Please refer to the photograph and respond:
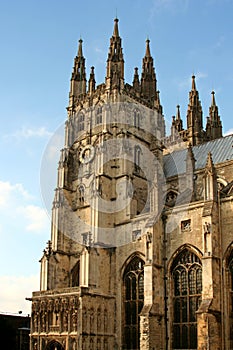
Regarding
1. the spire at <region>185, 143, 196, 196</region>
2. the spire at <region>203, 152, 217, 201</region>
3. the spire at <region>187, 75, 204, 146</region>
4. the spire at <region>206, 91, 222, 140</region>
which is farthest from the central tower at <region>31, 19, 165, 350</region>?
the spire at <region>206, 91, 222, 140</region>

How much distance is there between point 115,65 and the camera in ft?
154

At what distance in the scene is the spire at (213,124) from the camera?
181 feet

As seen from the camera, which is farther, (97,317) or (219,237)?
(97,317)

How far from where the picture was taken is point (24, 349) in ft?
173

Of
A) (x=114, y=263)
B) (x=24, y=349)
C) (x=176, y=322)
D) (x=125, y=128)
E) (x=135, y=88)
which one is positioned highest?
(x=135, y=88)

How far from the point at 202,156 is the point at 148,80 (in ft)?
34.8

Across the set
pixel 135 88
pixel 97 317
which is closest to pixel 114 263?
pixel 97 317

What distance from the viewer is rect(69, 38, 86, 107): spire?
49.9m

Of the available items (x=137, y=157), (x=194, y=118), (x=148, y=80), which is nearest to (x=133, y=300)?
(x=137, y=157)

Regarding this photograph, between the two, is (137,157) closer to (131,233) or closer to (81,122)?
(81,122)

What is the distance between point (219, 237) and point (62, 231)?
1576 cm

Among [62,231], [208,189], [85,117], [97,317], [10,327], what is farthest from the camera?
[10,327]

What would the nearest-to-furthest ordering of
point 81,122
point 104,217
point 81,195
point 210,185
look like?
point 210,185
point 104,217
point 81,195
point 81,122

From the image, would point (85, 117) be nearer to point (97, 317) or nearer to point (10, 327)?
point (97, 317)
